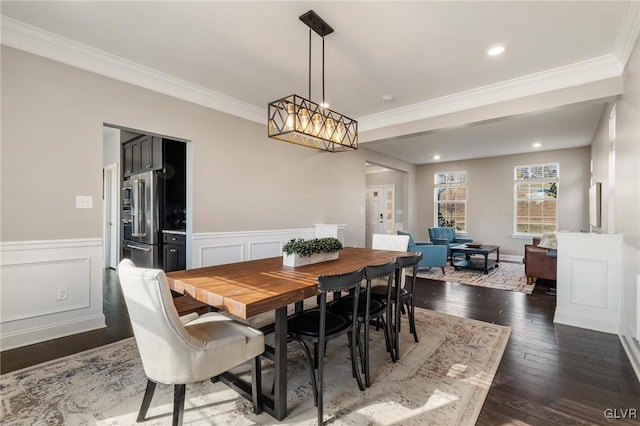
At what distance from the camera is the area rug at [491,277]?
485 cm

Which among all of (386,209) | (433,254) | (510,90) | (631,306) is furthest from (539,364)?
(386,209)

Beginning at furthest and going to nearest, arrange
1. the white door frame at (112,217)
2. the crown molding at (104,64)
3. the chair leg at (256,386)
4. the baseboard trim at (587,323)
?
the white door frame at (112,217), the baseboard trim at (587,323), the crown molding at (104,64), the chair leg at (256,386)

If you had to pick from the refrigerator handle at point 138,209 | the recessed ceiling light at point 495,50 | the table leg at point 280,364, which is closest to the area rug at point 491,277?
the recessed ceiling light at point 495,50

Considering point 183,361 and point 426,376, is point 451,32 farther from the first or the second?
point 183,361

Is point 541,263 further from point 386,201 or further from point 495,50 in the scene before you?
point 386,201

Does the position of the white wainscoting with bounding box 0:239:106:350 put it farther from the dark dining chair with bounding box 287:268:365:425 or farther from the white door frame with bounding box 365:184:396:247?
the white door frame with bounding box 365:184:396:247

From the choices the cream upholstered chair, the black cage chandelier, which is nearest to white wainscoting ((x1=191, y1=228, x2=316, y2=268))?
the black cage chandelier

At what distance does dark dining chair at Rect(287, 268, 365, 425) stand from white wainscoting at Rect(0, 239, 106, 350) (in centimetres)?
224

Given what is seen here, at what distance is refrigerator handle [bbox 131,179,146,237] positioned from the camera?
15.9 ft

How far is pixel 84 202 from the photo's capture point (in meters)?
2.96

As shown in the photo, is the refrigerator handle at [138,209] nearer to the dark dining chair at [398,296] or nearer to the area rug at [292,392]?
the area rug at [292,392]

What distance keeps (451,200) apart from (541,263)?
4.28 metres

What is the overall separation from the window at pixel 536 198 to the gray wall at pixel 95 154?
5.95 m

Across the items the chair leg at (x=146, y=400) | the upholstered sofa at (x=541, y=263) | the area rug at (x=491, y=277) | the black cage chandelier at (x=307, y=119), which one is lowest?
the area rug at (x=491, y=277)
